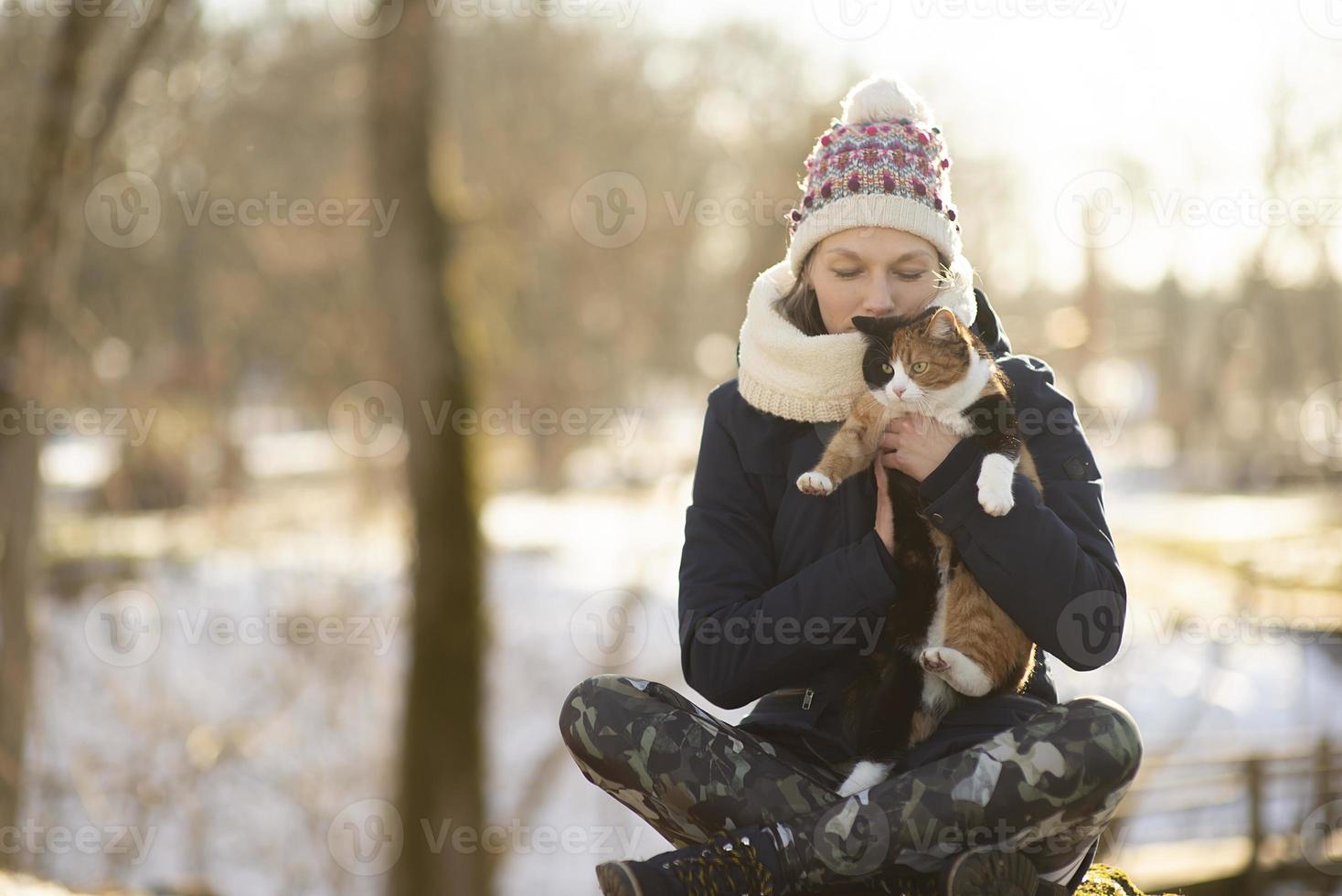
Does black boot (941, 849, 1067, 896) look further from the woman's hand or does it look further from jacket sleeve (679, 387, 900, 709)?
the woman's hand

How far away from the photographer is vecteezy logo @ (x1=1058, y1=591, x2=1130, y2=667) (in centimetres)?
235

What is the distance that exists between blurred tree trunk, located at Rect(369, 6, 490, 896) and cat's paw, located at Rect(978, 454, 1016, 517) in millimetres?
5992

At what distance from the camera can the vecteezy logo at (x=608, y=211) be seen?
1788cm

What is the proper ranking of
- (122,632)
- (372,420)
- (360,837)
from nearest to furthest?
(360,837)
(122,632)
(372,420)

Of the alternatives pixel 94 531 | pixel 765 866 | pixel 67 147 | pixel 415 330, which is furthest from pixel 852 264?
pixel 94 531

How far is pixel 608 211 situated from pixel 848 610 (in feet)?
52.9

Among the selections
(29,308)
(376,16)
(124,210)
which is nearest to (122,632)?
(124,210)

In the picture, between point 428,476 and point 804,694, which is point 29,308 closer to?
point 428,476

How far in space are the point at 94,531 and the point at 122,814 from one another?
7.58 meters

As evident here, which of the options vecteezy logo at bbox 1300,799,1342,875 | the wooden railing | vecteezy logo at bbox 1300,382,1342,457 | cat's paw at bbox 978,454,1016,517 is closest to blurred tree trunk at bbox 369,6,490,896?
the wooden railing

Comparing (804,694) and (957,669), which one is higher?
(957,669)

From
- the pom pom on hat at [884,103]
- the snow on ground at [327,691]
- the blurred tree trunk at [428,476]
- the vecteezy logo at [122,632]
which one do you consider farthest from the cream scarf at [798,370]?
the vecteezy logo at [122,632]

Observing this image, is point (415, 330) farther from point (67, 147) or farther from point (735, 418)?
point (735, 418)

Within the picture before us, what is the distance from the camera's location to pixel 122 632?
12.3m
